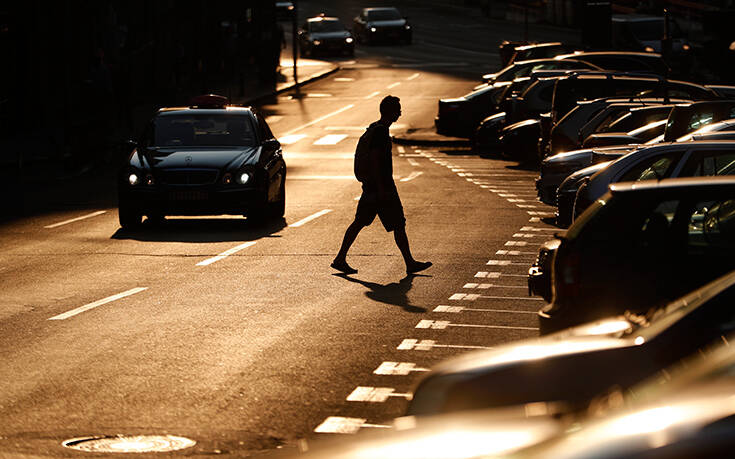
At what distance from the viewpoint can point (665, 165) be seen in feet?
46.6

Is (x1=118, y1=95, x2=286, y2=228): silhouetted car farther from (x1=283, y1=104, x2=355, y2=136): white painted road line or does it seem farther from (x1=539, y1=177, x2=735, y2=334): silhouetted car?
(x1=283, y1=104, x2=355, y2=136): white painted road line

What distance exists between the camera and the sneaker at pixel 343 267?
15664 millimetres

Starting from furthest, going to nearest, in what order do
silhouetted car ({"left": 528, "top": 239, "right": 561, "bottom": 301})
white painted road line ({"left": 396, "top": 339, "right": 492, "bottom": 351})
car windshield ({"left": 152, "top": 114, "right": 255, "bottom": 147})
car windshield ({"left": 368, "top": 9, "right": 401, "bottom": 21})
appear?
car windshield ({"left": 368, "top": 9, "right": 401, "bottom": 21})
car windshield ({"left": 152, "top": 114, "right": 255, "bottom": 147})
white painted road line ({"left": 396, "top": 339, "right": 492, "bottom": 351})
silhouetted car ({"left": 528, "top": 239, "right": 561, "bottom": 301})

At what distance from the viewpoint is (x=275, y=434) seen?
26.7 ft

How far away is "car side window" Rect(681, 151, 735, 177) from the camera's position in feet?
39.8

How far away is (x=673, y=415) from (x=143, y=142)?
60.8 ft

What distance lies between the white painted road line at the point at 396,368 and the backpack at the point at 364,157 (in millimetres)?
5820

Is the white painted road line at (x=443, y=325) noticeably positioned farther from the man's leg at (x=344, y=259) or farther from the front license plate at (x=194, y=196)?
the front license plate at (x=194, y=196)

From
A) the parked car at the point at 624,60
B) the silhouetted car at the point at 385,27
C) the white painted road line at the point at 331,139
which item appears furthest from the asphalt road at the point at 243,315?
the silhouetted car at the point at 385,27

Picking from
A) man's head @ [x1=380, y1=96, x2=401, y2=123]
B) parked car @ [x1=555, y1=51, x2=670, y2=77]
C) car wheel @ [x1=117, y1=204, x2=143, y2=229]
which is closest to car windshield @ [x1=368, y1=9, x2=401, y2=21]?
parked car @ [x1=555, y1=51, x2=670, y2=77]

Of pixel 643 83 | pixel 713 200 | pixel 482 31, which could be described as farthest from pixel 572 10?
pixel 713 200

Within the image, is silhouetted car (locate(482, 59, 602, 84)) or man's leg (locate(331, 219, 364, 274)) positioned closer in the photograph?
man's leg (locate(331, 219, 364, 274))

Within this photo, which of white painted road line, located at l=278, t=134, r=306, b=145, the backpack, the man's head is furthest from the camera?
white painted road line, located at l=278, t=134, r=306, b=145

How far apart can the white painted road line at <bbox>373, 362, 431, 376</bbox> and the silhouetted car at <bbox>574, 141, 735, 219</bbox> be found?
9.90ft
